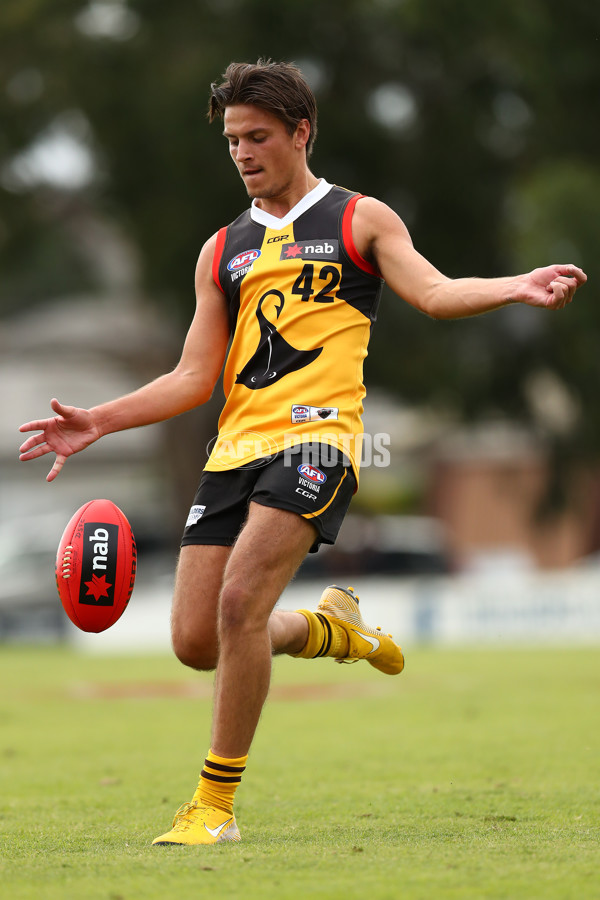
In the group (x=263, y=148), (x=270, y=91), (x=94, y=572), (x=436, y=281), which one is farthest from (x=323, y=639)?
(x=270, y=91)

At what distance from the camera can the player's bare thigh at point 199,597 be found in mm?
5090

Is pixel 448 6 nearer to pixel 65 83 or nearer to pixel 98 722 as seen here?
pixel 65 83

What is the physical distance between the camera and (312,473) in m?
4.90

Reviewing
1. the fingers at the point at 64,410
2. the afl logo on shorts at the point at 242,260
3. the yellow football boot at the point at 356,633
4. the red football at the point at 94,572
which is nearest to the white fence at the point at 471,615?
the yellow football boot at the point at 356,633

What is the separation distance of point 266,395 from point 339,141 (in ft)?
61.4

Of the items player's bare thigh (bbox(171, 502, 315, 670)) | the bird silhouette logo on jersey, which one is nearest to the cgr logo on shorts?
player's bare thigh (bbox(171, 502, 315, 670))

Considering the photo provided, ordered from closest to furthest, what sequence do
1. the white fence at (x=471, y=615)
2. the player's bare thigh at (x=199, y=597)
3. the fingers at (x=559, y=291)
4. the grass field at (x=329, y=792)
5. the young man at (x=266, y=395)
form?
the grass field at (x=329, y=792), the fingers at (x=559, y=291), the young man at (x=266, y=395), the player's bare thigh at (x=199, y=597), the white fence at (x=471, y=615)

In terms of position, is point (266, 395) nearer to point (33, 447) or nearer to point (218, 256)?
point (218, 256)

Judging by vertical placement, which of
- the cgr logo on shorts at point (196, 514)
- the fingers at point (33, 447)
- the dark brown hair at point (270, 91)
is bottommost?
the cgr logo on shorts at point (196, 514)

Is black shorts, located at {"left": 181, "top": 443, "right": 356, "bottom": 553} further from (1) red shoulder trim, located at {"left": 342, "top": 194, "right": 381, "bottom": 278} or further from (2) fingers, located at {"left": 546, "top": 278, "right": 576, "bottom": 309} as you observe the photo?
(2) fingers, located at {"left": 546, "top": 278, "right": 576, "bottom": 309}

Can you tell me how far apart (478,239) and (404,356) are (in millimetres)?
2631

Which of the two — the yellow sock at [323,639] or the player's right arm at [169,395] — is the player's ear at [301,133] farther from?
the yellow sock at [323,639]

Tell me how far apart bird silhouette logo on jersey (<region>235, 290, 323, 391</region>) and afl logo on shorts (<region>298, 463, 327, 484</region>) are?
388mm

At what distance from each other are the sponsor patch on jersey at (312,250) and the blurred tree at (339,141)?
15.8 m
